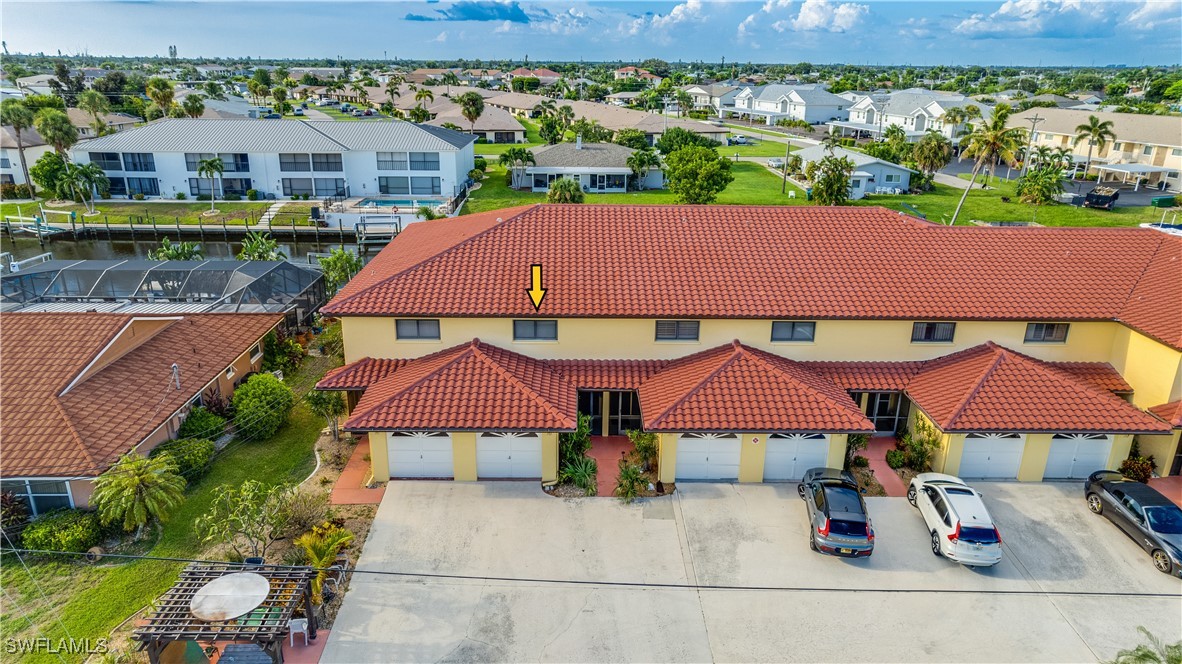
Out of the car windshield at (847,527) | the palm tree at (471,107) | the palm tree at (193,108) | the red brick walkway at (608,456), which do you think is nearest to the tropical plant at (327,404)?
the red brick walkway at (608,456)

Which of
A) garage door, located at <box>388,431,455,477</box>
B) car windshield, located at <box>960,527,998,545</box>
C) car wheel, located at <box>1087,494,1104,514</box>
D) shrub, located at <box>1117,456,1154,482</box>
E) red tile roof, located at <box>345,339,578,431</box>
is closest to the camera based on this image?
car windshield, located at <box>960,527,998,545</box>

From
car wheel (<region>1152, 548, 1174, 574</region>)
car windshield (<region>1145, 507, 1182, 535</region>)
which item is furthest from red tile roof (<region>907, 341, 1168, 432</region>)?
car wheel (<region>1152, 548, 1174, 574</region>)

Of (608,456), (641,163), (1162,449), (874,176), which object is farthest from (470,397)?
(874,176)

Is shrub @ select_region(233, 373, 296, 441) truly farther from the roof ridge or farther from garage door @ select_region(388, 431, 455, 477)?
garage door @ select_region(388, 431, 455, 477)

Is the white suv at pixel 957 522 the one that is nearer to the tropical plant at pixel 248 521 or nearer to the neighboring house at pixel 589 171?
the tropical plant at pixel 248 521

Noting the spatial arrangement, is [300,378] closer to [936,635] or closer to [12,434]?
[12,434]

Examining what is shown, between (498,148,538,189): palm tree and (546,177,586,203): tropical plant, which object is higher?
(498,148,538,189): palm tree
